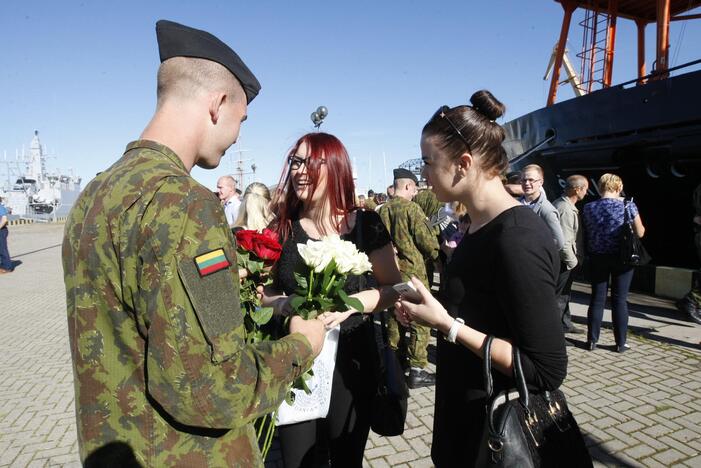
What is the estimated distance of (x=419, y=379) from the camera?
4.48m

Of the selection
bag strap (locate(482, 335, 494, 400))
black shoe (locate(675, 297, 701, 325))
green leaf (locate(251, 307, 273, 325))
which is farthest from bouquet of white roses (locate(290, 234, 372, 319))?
black shoe (locate(675, 297, 701, 325))

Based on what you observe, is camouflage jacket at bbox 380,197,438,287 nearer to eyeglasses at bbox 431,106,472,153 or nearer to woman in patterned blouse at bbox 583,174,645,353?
woman in patterned blouse at bbox 583,174,645,353

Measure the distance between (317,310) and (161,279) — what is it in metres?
0.80

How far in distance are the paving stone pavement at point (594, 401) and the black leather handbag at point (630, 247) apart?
1.17m

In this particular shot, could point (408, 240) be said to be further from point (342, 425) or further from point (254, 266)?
point (254, 266)

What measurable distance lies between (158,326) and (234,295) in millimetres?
194

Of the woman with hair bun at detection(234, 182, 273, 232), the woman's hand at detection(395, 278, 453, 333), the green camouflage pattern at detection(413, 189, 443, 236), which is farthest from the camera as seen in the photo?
the green camouflage pattern at detection(413, 189, 443, 236)

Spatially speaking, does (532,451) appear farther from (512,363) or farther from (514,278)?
(514,278)

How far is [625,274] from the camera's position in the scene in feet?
16.4

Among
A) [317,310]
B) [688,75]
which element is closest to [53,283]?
[317,310]

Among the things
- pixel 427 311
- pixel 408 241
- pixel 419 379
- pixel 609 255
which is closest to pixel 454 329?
pixel 427 311

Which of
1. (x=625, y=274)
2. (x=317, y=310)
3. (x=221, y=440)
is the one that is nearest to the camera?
(x=221, y=440)

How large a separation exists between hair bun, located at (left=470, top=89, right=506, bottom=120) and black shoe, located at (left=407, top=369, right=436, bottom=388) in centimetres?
335

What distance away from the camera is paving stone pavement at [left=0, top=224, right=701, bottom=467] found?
3229 millimetres
